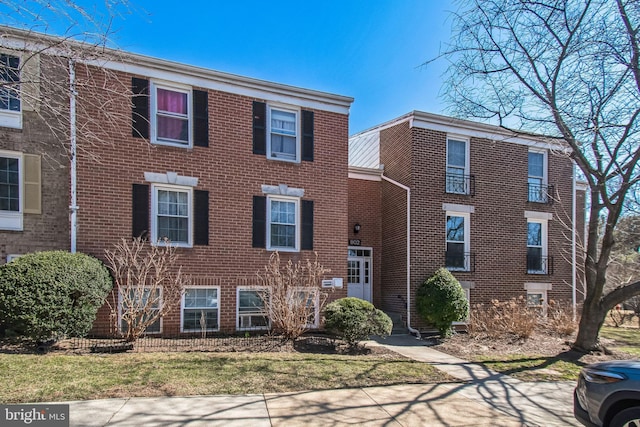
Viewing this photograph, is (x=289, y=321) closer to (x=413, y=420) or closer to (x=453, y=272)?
(x=413, y=420)

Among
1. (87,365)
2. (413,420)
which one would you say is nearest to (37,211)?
(87,365)

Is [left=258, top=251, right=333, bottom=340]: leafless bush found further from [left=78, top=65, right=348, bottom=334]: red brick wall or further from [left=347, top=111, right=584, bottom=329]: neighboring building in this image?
[left=347, top=111, right=584, bottom=329]: neighboring building

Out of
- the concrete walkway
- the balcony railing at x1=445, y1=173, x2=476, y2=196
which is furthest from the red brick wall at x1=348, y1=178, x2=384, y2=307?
the concrete walkway

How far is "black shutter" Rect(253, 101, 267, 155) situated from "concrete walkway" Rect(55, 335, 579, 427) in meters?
7.38

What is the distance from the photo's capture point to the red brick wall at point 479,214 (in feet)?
44.0

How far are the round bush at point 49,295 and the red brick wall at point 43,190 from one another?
142 cm

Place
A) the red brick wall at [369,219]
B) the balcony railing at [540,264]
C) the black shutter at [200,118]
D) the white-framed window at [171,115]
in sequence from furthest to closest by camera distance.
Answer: the balcony railing at [540,264] < the red brick wall at [369,219] < the black shutter at [200,118] < the white-framed window at [171,115]

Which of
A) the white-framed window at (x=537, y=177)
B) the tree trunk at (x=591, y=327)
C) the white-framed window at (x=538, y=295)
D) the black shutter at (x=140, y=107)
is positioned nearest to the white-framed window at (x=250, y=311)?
the black shutter at (x=140, y=107)

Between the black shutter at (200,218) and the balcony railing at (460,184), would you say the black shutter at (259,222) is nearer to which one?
the black shutter at (200,218)

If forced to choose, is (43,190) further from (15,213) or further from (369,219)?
(369,219)

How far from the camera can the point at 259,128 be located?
465 inches

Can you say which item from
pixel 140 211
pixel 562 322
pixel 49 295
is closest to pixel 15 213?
pixel 140 211

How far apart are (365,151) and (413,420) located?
12.6 meters

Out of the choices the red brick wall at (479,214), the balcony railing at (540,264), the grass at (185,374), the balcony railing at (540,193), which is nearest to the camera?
the grass at (185,374)
